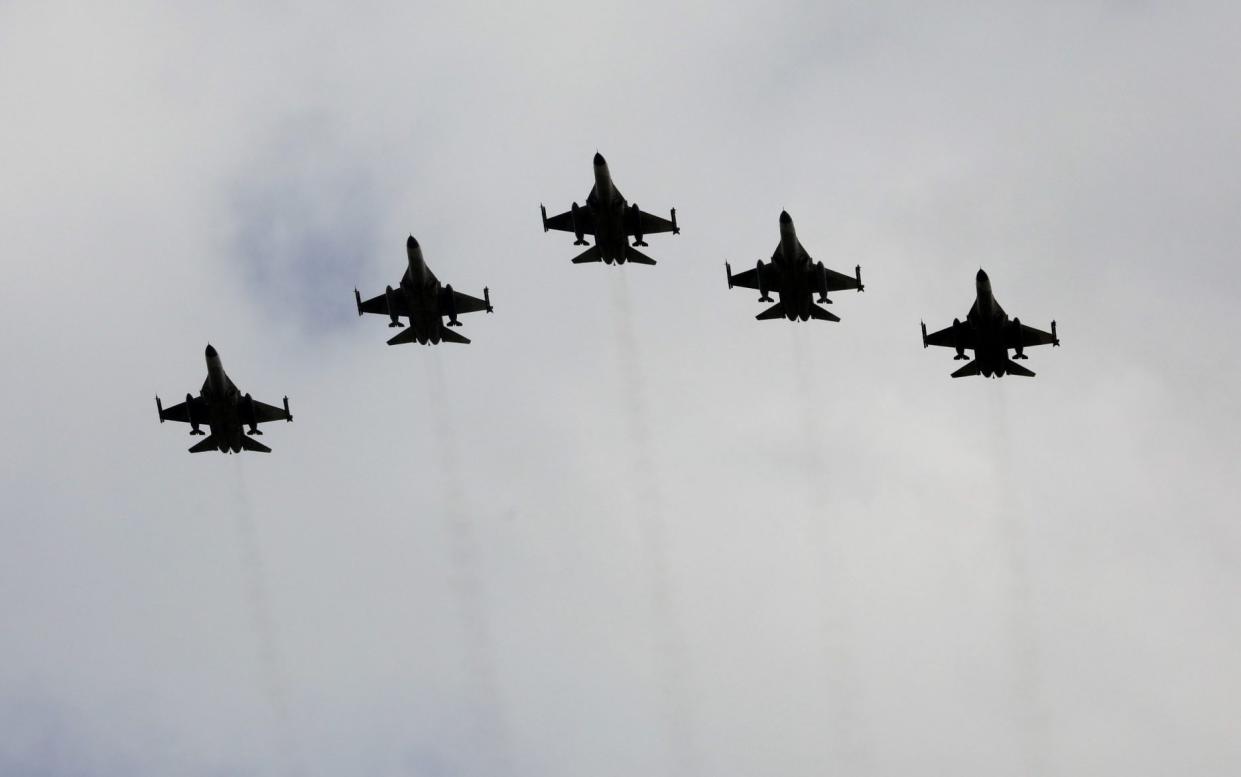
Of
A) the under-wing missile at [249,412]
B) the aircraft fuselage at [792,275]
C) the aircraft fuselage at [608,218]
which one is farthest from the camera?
the under-wing missile at [249,412]

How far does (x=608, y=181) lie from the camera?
332 ft

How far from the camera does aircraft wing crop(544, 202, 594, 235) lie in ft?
338

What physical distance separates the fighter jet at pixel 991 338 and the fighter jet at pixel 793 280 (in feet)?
23.2

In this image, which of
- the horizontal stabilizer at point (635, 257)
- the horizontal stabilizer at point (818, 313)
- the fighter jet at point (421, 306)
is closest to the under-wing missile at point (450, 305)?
the fighter jet at point (421, 306)

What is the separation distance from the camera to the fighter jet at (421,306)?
10225 centimetres

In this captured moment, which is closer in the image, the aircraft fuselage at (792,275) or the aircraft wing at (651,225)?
the aircraft fuselage at (792,275)

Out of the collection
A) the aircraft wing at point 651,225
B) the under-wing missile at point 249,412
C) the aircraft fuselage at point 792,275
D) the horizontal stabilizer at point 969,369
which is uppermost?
the aircraft wing at point 651,225

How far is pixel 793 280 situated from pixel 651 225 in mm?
10063

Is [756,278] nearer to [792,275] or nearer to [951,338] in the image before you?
[792,275]

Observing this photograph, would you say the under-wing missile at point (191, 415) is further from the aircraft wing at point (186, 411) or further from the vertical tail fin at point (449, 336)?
the vertical tail fin at point (449, 336)

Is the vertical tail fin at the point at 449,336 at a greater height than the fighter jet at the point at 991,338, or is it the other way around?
the vertical tail fin at the point at 449,336

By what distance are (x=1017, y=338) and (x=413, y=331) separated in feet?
124

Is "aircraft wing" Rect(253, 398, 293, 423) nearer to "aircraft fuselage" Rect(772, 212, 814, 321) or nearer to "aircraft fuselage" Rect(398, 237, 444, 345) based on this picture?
"aircraft fuselage" Rect(398, 237, 444, 345)

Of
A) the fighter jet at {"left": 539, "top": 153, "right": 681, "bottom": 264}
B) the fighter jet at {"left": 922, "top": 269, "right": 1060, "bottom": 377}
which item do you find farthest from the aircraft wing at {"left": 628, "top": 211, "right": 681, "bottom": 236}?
the fighter jet at {"left": 922, "top": 269, "right": 1060, "bottom": 377}
